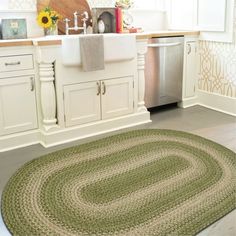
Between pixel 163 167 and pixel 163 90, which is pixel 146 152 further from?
pixel 163 90

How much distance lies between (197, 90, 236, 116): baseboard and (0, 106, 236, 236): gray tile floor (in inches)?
3.5

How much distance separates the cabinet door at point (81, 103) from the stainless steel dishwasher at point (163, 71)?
741 mm

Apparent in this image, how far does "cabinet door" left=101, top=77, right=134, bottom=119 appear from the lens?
3120mm

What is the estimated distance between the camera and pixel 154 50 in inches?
138

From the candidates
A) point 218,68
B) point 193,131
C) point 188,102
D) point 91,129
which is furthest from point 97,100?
point 218,68

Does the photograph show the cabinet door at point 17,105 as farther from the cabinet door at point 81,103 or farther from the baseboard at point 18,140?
the cabinet door at point 81,103

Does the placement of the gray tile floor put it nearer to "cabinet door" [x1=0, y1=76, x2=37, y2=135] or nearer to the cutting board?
"cabinet door" [x1=0, y1=76, x2=37, y2=135]

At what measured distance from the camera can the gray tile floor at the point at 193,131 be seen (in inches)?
69.5

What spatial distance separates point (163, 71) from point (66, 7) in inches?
48.2

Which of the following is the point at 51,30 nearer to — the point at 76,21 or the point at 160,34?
the point at 76,21

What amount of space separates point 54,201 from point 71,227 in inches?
11.4

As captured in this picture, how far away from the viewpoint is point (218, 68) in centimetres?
368

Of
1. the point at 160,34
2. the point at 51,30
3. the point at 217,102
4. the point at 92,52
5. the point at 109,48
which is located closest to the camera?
the point at 92,52

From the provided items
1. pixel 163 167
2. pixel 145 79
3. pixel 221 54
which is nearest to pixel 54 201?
pixel 163 167
